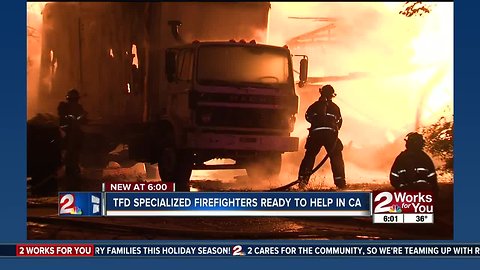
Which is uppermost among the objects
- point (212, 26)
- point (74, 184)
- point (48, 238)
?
point (212, 26)

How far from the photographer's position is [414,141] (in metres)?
9.52

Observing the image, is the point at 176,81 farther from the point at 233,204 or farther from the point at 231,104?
the point at 233,204

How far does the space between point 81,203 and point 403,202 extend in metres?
3.50

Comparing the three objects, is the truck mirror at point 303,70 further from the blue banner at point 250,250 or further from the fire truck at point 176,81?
the blue banner at point 250,250

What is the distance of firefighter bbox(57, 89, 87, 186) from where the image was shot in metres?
9.40

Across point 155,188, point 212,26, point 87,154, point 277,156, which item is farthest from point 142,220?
point 212,26

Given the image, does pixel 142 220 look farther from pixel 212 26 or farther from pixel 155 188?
pixel 212 26

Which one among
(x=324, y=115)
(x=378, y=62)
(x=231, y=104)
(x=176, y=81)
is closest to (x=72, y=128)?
(x=176, y=81)

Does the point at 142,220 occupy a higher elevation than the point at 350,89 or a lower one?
lower

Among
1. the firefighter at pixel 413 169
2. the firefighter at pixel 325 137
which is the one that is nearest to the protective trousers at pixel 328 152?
the firefighter at pixel 325 137

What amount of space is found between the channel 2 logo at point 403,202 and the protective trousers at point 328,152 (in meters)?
0.44

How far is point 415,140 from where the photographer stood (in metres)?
9.52

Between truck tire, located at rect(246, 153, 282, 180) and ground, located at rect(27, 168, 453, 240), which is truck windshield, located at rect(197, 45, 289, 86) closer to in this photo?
truck tire, located at rect(246, 153, 282, 180)

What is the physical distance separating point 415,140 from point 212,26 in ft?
8.39
